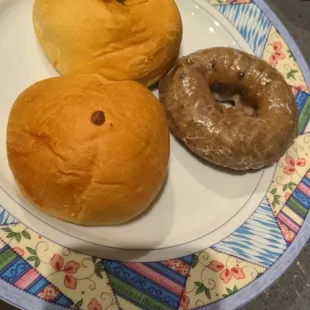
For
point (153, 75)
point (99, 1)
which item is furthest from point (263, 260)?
point (99, 1)

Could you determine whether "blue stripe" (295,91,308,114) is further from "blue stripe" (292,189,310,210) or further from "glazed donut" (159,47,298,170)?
"blue stripe" (292,189,310,210)

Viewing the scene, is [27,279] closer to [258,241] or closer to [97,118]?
[97,118]

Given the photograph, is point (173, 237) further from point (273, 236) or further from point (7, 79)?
point (7, 79)

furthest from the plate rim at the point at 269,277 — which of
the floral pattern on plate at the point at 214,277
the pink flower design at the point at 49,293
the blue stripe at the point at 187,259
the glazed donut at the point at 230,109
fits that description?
the pink flower design at the point at 49,293

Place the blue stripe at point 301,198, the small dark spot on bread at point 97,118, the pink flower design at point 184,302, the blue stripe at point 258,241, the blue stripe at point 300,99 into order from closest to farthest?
1. the small dark spot on bread at point 97,118
2. the pink flower design at point 184,302
3. the blue stripe at point 258,241
4. the blue stripe at point 301,198
5. the blue stripe at point 300,99

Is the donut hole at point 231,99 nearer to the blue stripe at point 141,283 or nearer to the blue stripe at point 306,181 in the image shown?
the blue stripe at point 306,181
